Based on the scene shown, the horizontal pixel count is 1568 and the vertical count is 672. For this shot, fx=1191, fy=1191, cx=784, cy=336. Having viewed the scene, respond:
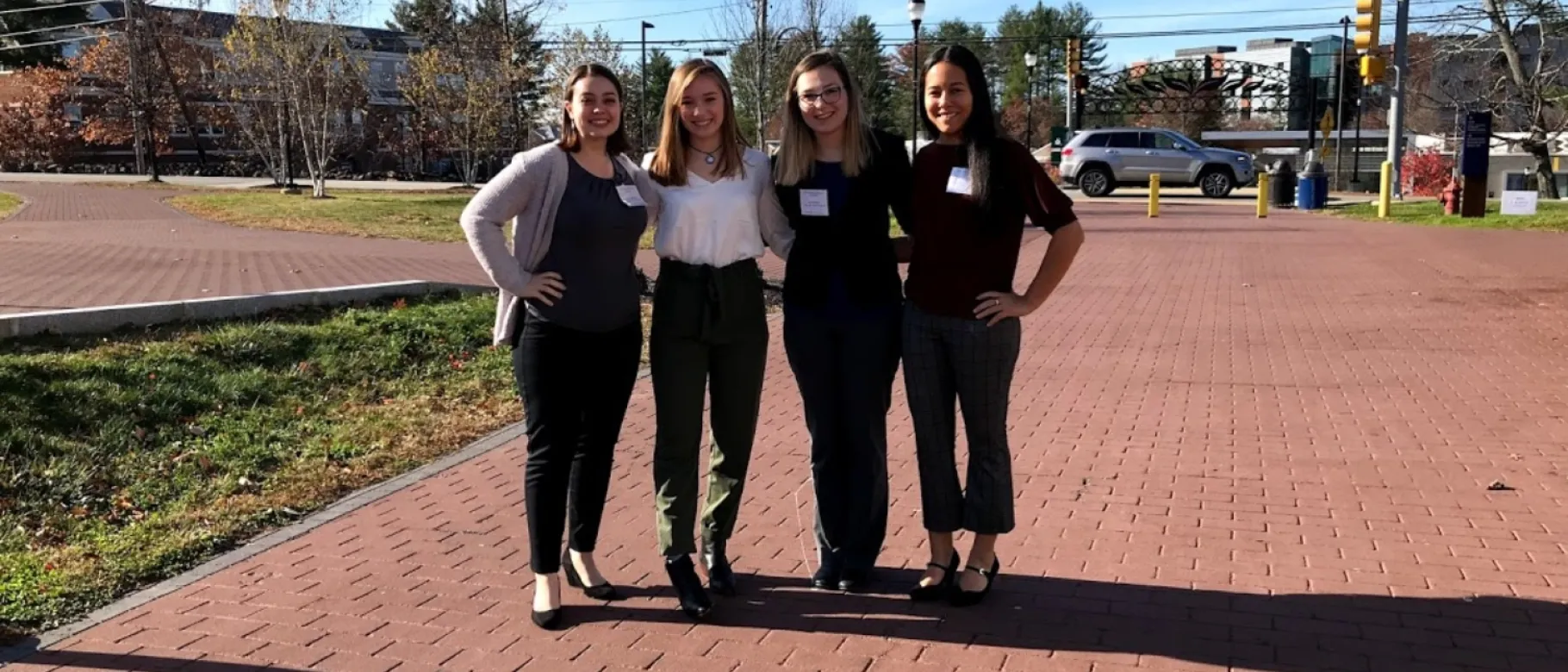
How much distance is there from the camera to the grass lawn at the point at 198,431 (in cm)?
429

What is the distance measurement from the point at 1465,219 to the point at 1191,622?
19.9 metres

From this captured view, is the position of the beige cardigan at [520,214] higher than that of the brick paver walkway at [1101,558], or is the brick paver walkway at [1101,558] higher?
the beige cardigan at [520,214]

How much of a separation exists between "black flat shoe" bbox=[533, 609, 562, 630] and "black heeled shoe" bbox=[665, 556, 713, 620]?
378 millimetres

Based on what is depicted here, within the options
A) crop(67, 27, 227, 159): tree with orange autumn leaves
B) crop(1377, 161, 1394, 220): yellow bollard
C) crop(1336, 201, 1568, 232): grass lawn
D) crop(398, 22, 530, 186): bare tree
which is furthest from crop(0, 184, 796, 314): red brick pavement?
crop(67, 27, 227, 159): tree with orange autumn leaves

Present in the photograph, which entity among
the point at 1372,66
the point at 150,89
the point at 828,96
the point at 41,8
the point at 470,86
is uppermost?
the point at 41,8

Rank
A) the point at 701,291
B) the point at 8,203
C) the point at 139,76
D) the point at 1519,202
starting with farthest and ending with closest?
1. the point at 139,76
2. the point at 8,203
3. the point at 1519,202
4. the point at 701,291

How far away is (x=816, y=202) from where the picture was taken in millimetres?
3531

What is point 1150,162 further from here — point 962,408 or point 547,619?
point 547,619

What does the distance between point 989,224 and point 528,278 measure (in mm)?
1342

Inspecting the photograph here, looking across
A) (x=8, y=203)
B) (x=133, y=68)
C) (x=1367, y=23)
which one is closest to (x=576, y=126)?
(x=1367, y=23)

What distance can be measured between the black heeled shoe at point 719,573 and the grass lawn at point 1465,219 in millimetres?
18599

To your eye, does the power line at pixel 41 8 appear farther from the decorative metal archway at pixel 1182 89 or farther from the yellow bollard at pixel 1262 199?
the yellow bollard at pixel 1262 199

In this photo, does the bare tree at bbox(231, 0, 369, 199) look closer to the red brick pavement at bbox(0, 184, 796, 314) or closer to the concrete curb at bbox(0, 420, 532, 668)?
the red brick pavement at bbox(0, 184, 796, 314)

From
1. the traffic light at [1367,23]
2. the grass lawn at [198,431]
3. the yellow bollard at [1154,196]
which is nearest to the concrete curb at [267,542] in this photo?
the grass lawn at [198,431]
